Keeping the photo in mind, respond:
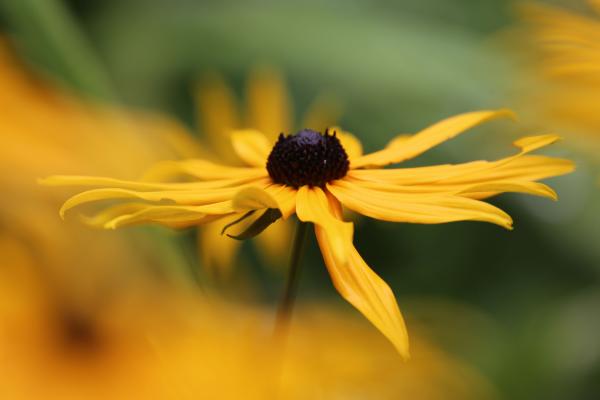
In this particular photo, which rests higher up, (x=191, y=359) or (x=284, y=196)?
(x=284, y=196)

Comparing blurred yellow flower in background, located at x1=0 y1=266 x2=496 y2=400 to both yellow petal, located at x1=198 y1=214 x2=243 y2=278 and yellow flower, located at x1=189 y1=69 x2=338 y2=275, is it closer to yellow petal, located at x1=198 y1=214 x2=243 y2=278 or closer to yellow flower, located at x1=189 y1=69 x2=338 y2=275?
yellow petal, located at x1=198 y1=214 x2=243 y2=278

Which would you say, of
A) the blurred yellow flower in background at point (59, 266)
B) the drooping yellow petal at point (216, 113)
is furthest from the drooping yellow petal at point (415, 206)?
the drooping yellow petal at point (216, 113)

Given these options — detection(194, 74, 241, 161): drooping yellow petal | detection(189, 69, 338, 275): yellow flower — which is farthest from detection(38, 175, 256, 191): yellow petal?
detection(194, 74, 241, 161): drooping yellow petal

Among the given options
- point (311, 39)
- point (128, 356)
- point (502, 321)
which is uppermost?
point (311, 39)

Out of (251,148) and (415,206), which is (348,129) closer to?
(251,148)

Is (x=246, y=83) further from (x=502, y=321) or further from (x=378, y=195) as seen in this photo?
(x=378, y=195)

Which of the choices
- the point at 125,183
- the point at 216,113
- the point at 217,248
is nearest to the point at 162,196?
the point at 125,183

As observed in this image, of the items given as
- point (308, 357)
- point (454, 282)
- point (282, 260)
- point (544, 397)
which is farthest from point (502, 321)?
point (308, 357)
